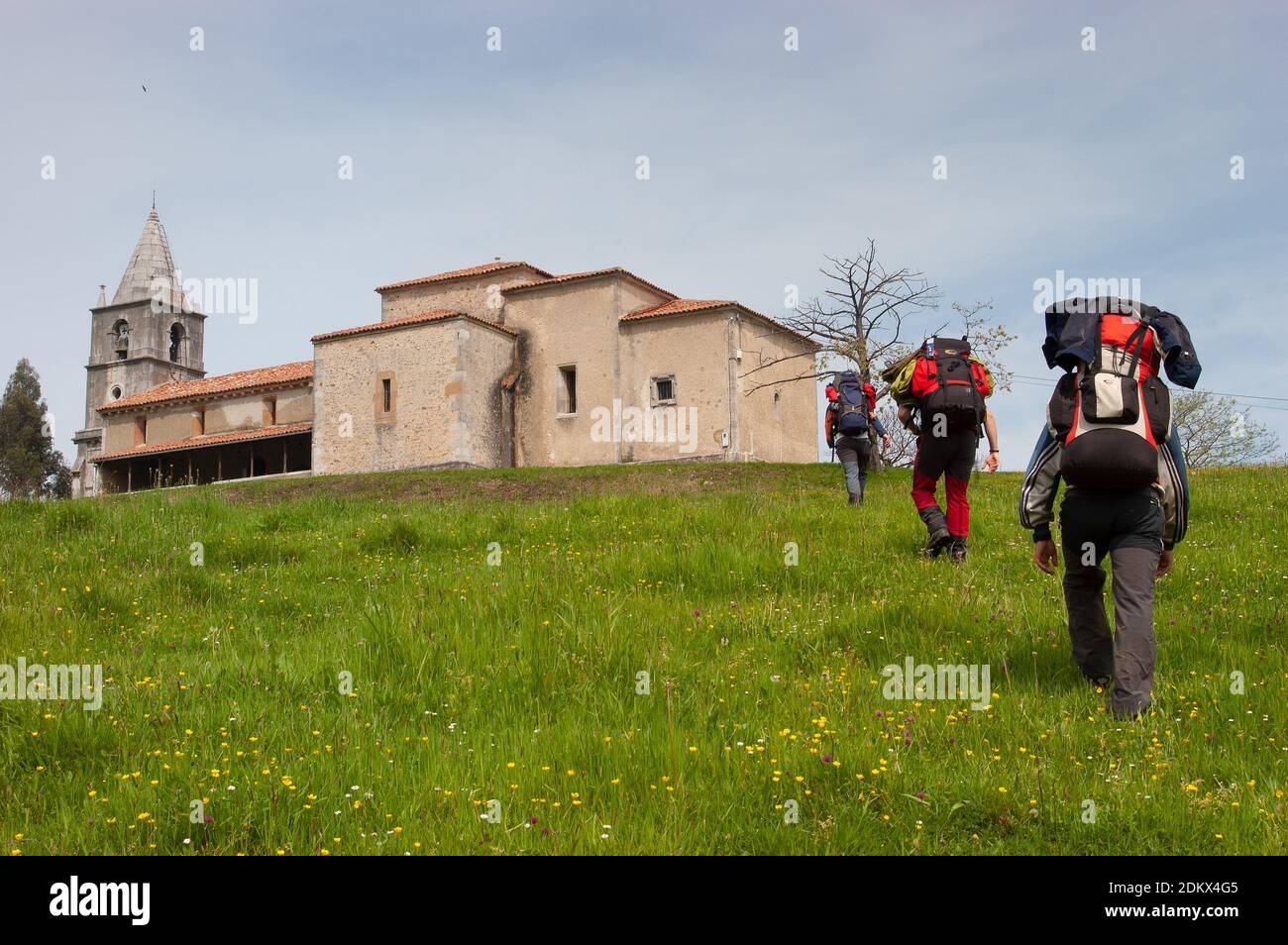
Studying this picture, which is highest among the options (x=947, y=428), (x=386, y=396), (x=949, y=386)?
(x=386, y=396)

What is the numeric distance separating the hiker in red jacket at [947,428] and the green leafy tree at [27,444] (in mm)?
69864

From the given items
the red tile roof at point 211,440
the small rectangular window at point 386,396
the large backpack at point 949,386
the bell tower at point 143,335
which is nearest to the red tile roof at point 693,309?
the small rectangular window at point 386,396

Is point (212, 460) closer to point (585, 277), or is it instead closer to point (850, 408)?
point (585, 277)

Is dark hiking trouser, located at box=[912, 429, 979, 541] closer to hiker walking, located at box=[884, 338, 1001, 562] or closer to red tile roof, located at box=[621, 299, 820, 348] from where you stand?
hiker walking, located at box=[884, 338, 1001, 562]

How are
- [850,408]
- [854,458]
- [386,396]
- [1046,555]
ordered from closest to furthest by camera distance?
1. [1046,555]
2. [854,458]
3. [850,408]
4. [386,396]

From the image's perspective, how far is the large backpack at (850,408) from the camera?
13906mm

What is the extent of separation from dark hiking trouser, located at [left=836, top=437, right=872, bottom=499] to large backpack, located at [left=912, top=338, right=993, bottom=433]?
3.79 meters

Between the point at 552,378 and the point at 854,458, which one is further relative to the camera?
the point at 552,378

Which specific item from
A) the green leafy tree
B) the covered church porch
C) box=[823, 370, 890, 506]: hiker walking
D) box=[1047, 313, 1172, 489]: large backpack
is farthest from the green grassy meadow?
the green leafy tree

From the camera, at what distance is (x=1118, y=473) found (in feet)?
17.2

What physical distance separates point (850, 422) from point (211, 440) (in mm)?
36972

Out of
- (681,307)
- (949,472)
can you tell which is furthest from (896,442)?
(949,472)
